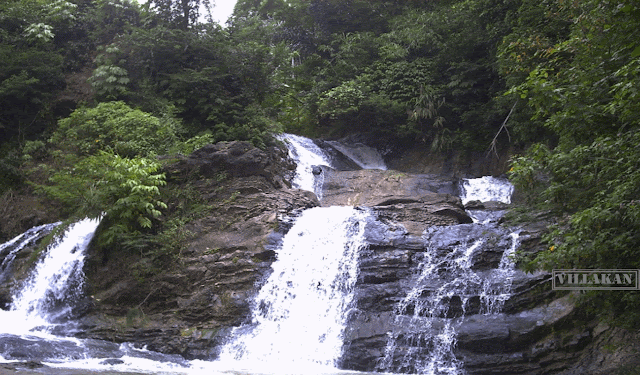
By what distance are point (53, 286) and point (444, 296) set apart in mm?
10111

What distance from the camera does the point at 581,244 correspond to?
23.2 feet

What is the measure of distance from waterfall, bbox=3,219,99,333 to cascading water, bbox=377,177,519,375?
27.8 ft

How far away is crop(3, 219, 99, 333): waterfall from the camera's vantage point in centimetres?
1336

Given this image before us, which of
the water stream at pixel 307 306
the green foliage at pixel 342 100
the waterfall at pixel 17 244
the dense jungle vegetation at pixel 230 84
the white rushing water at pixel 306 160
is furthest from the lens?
the green foliage at pixel 342 100

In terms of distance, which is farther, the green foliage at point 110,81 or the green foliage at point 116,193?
the green foliage at point 110,81

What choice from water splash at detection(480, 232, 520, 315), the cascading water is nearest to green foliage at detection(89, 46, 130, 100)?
the cascading water

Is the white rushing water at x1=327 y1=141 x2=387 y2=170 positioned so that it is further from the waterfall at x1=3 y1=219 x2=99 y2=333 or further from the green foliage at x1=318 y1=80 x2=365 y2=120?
the waterfall at x1=3 y1=219 x2=99 y2=333

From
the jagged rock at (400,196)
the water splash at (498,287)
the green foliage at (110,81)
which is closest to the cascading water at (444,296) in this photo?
the water splash at (498,287)

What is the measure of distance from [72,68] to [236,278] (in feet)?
49.0

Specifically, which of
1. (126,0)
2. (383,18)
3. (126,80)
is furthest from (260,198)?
(383,18)

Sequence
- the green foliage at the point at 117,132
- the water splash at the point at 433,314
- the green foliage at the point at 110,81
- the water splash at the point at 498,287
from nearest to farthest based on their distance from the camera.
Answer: the water splash at the point at 433,314 < the water splash at the point at 498,287 < the green foliage at the point at 117,132 < the green foliage at the point at 110,81

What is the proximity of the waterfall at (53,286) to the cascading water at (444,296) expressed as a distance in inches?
333

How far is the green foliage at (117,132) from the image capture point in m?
17.4

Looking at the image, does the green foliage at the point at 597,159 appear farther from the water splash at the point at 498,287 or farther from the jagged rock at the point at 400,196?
the jagged rock at the point at 400,196
